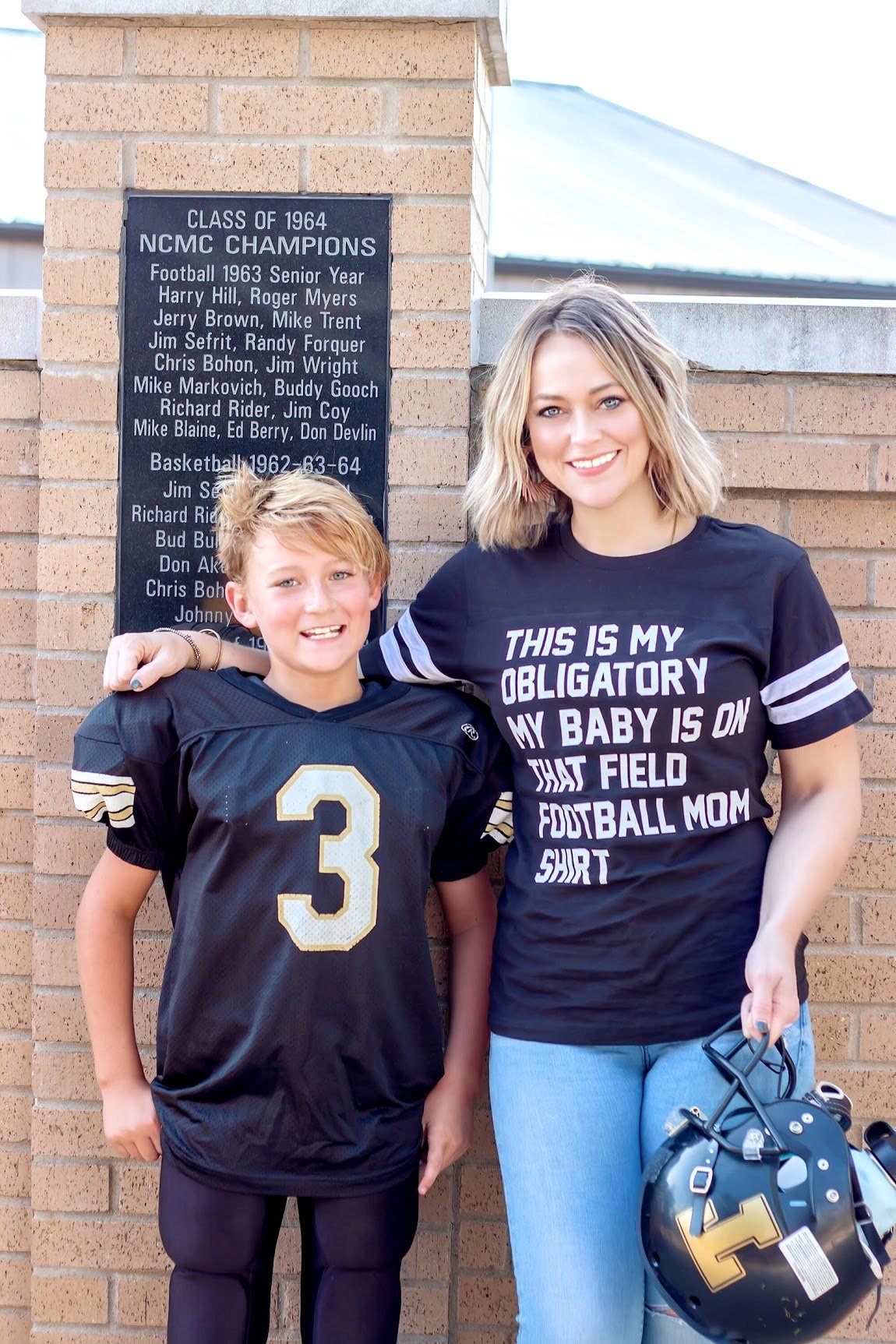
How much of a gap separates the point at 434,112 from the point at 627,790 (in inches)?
59.1

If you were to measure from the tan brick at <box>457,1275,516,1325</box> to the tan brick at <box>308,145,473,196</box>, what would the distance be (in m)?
2.32

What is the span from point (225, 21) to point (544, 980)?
2.02 m

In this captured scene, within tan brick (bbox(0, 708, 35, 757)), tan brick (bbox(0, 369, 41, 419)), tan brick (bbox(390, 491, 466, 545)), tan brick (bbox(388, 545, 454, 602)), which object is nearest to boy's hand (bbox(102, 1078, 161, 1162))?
tan brick (bbox(0, 708, 35, 757))

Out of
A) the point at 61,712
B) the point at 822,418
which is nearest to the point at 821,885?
the point at 822,418

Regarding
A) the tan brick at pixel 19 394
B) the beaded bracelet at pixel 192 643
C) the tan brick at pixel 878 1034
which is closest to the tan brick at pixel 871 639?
the tan brick at pixel 878 1034

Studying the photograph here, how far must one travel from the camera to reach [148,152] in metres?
2.78

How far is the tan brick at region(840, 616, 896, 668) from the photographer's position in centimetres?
284

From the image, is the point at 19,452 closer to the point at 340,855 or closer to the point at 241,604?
the point at 241,604

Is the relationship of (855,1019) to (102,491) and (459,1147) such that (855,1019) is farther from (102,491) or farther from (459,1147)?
(102,491)

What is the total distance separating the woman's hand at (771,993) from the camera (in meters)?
2.05

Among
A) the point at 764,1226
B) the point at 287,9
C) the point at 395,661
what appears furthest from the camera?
the point at 287,9

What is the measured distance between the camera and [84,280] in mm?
2793

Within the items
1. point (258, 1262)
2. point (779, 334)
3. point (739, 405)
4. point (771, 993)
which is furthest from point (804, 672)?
point (258, 1262)

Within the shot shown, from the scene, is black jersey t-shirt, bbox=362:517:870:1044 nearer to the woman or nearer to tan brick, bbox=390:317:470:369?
A: the woman
